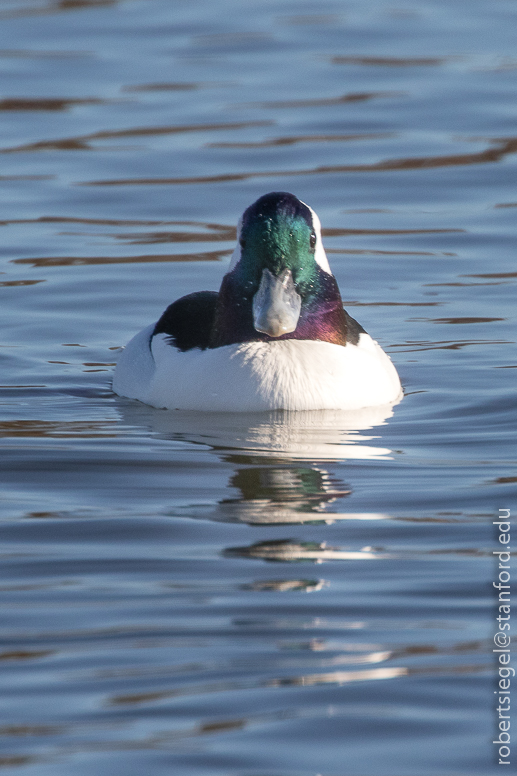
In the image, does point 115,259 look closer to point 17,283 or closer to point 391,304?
point 17,283

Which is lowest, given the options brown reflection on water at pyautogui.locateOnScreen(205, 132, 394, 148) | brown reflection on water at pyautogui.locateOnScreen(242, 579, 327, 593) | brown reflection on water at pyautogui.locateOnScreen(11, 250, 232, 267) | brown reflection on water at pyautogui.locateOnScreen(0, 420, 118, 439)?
brown reflection on water at pyautogui.locateOnScreen(242, 579, 327, 593)

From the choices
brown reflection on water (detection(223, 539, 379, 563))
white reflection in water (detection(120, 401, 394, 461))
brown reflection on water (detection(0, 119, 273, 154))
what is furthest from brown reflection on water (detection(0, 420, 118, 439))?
brown reflection on water (detection(0, 119, 273, 154))

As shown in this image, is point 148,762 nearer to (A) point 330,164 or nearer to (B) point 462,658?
(B) point 462,658

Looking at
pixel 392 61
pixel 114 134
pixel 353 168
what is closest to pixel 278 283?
pixel 353 168

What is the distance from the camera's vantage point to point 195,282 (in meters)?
11.4

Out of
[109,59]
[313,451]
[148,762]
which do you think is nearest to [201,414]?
[313,451]

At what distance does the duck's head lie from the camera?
7.56 metres

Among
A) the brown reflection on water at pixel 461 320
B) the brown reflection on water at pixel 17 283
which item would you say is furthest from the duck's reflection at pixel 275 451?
the brown reflection on water at pixel 17 283

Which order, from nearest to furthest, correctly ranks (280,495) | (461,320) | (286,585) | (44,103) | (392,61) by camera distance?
(286,585), (280,495), (461,320), (44,103), (392,61)

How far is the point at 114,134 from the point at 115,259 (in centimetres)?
396

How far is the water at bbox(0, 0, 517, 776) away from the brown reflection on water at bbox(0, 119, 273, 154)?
5 cm

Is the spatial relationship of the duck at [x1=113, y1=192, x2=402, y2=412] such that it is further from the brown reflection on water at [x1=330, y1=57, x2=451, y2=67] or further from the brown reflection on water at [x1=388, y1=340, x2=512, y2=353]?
the brown reflection on water at [x1=330, y1=57, x2=451, y2=67]

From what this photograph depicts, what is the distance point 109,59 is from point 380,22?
13.4ft

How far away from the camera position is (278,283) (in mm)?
7578
